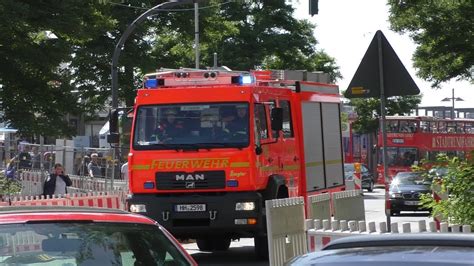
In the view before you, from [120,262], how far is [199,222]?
1016cm

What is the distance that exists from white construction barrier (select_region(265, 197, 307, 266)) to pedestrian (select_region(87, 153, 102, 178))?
50.1 ft

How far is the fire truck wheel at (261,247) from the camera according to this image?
1711cm

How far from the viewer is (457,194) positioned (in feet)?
38.4

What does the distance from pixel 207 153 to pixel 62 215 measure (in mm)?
9838

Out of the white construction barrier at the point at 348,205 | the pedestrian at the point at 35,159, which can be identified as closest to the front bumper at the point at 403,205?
the pedestrian at the point at 35,159

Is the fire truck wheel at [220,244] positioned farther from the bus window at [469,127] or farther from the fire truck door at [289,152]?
the bus window at [469,127]

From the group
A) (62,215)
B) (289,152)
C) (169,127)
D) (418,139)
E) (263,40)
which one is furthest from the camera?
(263,40)

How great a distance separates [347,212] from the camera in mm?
16422

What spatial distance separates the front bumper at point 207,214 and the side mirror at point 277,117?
3.87 ft

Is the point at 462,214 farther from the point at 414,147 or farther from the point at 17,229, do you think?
the point at 414,147

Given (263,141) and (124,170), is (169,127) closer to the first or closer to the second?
(263,141)

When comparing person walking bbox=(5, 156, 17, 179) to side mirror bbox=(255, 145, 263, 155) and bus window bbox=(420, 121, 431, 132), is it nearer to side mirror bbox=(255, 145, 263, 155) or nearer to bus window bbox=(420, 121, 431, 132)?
side mirror bbox=(255, 145, 263, 155)

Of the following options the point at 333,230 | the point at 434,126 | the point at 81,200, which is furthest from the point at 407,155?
the point at 333,230

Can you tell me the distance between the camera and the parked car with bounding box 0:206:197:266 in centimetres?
614
